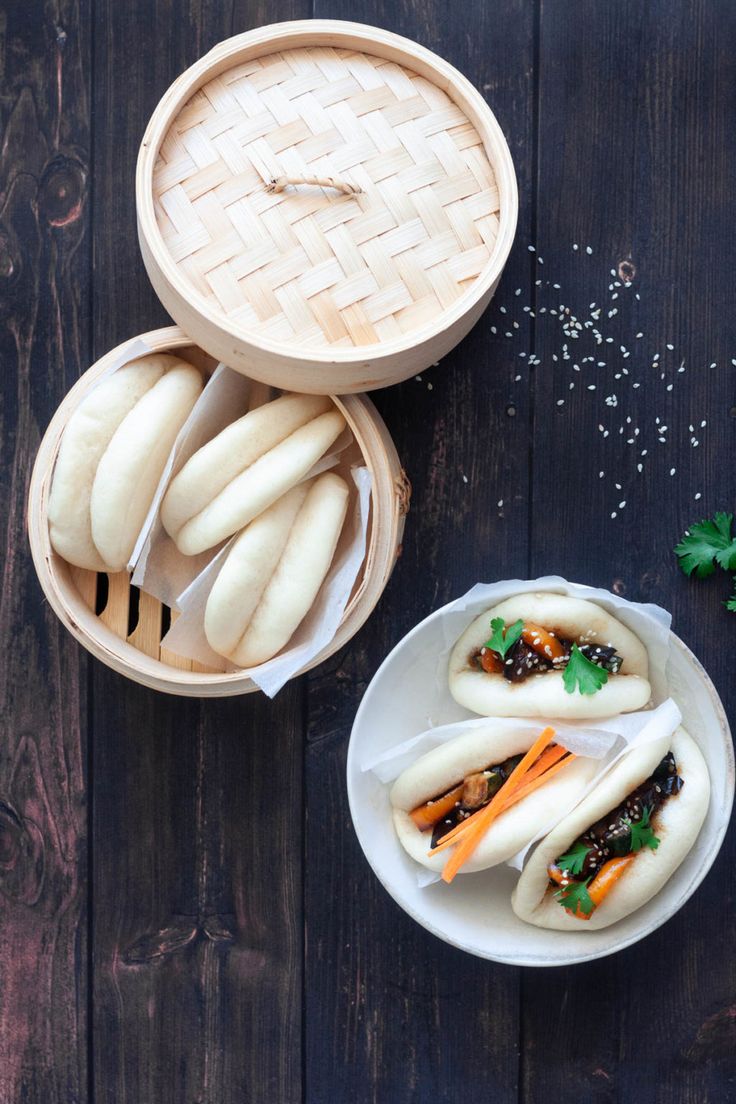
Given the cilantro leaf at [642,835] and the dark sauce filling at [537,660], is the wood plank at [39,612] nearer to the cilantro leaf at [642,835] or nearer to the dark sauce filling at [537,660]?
the dark sauce filling at [537,660]

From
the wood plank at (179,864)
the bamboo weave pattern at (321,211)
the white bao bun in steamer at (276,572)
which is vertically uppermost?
the bamboo weave pattern at (321,211)

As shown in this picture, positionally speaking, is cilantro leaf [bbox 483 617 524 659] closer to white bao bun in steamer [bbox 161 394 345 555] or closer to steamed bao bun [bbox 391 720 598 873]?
steamed bao bun [bbox 391 720 598 873]

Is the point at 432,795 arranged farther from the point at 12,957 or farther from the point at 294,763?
the point at 12,957

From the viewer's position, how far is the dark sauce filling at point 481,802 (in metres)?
1.31

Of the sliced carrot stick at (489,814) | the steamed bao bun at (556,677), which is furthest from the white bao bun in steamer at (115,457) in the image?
the sliced carrot stick at (489,814)

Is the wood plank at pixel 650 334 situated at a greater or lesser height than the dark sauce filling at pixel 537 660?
greater

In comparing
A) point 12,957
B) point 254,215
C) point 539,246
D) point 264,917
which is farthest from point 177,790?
point 539,246

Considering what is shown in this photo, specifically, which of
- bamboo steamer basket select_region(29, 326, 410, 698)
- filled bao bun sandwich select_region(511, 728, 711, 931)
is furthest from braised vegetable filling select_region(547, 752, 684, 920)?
bamboo steamer basket select_region(29, 326, 410, 698)

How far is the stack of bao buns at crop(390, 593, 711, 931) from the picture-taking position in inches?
49.9

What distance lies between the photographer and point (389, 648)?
1474mm

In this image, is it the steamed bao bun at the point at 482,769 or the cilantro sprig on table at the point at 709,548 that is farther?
the cilantro sprig on table at the point at 709,548

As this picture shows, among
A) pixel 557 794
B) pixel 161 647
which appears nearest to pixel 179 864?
pixel 161 647

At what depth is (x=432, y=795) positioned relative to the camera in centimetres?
133

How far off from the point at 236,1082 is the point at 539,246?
1.31 m
